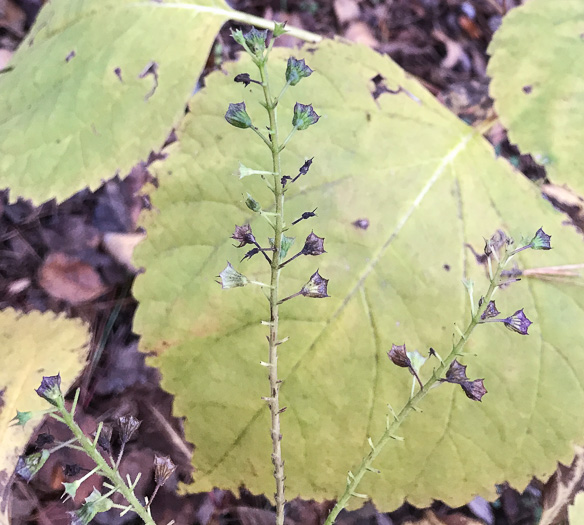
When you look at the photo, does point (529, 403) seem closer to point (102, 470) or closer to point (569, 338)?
point (569, 338)

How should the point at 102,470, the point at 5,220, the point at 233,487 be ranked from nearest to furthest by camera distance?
the point at 102,470, the point at 233,487, the point at 5,220

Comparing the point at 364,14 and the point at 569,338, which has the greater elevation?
the point at 364,14

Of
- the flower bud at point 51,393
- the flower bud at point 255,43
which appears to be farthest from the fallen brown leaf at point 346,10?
the flower bud at point 51,393

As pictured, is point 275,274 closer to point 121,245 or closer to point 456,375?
point 456,375

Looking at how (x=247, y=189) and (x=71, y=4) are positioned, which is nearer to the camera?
(x=247, y=189)

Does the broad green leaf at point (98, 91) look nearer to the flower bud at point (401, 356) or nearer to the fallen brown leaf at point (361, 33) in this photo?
the flower bud at point (401, 356)

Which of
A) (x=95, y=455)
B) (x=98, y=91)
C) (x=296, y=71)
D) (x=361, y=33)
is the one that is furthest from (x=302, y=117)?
(x=361, y=33)

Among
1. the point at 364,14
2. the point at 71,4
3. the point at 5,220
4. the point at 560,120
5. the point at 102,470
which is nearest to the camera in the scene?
the point at 102,470

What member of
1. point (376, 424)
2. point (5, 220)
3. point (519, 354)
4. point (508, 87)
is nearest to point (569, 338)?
point (519, 354)
